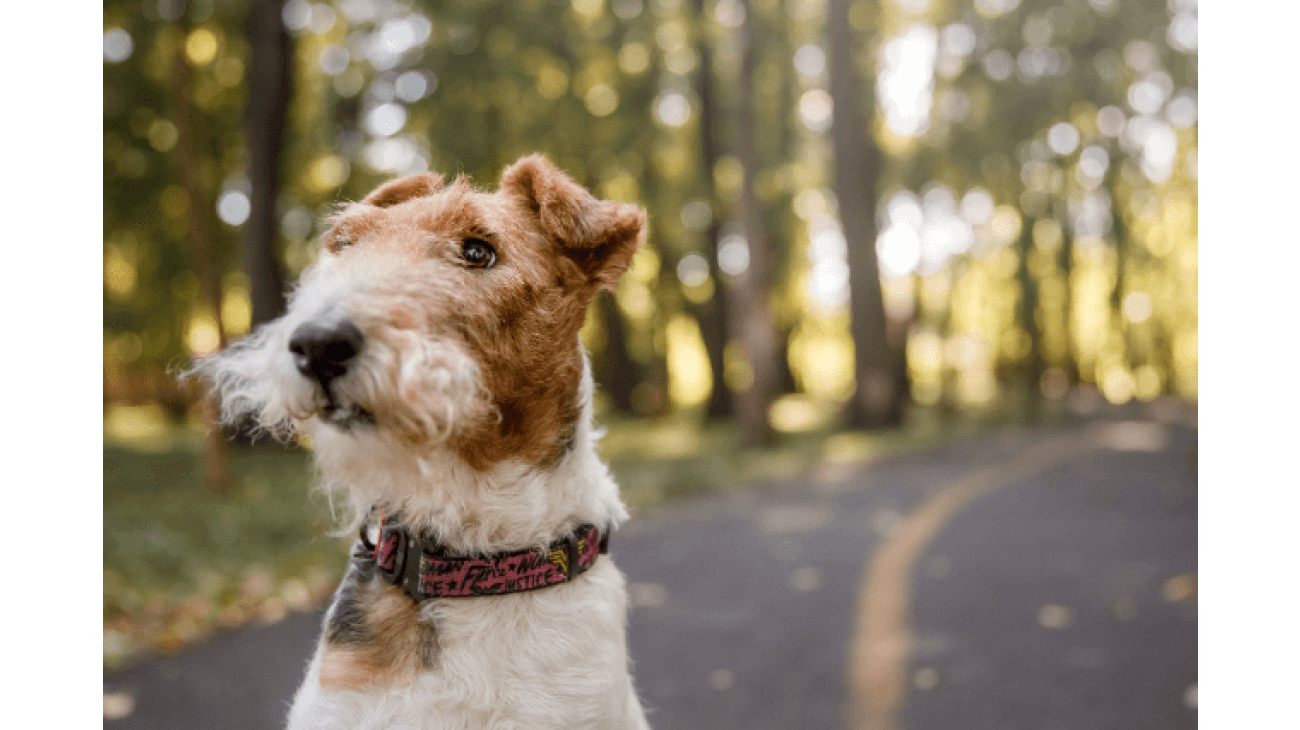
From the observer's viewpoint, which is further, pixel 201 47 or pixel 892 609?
pixel 201 47

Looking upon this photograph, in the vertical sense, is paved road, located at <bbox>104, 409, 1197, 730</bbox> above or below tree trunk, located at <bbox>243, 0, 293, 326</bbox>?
below

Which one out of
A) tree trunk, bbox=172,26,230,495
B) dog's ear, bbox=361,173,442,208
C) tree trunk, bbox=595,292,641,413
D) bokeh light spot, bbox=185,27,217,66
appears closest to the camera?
dog's ear, bbox=361,173,442,208

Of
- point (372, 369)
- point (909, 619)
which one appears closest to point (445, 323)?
point (372, 369)

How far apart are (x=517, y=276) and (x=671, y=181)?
13769mm

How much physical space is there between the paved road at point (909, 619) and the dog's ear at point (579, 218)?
38.9 inches

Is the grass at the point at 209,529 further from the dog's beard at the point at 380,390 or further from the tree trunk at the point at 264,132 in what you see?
the tree trunk at the point at 264,132

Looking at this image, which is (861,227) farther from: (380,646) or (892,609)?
(380,646)

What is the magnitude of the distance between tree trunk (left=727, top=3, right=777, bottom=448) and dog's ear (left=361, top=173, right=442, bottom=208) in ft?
30.9

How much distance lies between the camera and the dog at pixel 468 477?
Result: 4.54ft

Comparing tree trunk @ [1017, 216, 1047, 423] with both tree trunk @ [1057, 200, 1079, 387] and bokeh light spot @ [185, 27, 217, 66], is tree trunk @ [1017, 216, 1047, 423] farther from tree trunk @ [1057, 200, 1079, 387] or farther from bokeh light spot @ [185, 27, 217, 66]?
bokeh light spot @ [185, 27, 217, 66]

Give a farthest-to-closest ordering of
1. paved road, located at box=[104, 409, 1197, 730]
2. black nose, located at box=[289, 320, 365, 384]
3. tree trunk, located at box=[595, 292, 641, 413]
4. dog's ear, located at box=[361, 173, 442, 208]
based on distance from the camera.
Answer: tree trunk, located at box=[595, 292, 641, 413]
paved road, located at box=[104, 409, 1197, 730]
dog's ear, located at box=[361, 173, 442, 208]
black nose, located at box=[289, 320, 365, 384]

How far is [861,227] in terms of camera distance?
1300 centimetres

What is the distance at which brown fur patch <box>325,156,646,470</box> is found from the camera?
1479 millimetres

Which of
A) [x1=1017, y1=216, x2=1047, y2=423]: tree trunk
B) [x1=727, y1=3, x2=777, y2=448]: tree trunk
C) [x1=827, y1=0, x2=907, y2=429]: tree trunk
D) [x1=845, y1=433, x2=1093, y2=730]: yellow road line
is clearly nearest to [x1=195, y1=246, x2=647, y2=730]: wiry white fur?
[x1=845, y1=433, x2=1093, y2=730]: yellow road line
